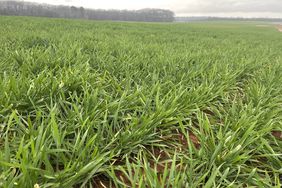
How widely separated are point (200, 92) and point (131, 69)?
1294 mm

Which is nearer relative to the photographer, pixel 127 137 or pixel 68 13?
pixel 127 137

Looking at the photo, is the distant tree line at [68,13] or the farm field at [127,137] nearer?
the farm field at [127,137]

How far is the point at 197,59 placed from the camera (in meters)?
4.47

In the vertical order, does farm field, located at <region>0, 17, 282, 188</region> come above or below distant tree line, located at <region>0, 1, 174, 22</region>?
below

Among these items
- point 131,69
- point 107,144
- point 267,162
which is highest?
point 131,69

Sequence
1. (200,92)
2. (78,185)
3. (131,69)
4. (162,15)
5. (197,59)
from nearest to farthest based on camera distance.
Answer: (78,185), (200,92), (131,69), (197,59), (162,15)

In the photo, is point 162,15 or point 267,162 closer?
point 267,162

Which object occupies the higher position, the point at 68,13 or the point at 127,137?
the point at 68,13

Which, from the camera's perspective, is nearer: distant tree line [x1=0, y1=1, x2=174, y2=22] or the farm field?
the farm field

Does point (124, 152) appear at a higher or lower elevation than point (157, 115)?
lower

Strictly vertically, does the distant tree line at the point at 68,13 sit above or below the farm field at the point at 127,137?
above

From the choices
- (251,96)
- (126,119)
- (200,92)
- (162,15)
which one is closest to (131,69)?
(200,92)

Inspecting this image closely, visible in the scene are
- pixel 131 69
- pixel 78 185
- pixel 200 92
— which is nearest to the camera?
pixel 78 185

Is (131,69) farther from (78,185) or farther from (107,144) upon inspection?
(78,185)
